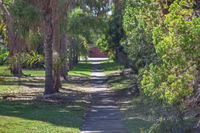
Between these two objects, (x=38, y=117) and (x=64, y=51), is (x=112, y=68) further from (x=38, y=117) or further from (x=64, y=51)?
(x=38, y=117)

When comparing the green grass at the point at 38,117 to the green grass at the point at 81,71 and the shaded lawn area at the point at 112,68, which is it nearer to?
the shaded lawn area at the point at 112,68

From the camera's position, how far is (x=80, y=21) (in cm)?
2545

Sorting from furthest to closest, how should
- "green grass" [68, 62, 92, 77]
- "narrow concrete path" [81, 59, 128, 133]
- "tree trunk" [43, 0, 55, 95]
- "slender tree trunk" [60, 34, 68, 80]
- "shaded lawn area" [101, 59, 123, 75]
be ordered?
"shaded lawn area" [101, 59, 123, 75] < "green grass" [68, 62, 92, 77] < "slender tree trunk" [60, 34, 68, 80] < "tree trunk" [43, 0, 55, 95] < "narrow concrete path" [81, 59, 128, 133]

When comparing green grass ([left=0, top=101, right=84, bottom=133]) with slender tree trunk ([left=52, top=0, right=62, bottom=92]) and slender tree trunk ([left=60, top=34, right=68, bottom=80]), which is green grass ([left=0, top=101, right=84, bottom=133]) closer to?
slender tree trunk ([left=52, top=0, right=62, bottom=92])

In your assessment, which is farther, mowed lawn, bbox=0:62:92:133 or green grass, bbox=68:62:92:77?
green grass, bbox=68:62:92:77

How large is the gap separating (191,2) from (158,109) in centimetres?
478

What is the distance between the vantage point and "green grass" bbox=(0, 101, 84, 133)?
14.0m

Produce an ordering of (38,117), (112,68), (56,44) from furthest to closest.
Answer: (112,68)
(56,44)
(38,117)

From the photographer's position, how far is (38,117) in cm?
1664

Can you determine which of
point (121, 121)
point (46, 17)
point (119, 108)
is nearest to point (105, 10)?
point (46, 17)

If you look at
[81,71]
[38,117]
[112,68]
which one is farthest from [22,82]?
[112,68]

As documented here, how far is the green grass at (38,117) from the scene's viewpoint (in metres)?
14.0

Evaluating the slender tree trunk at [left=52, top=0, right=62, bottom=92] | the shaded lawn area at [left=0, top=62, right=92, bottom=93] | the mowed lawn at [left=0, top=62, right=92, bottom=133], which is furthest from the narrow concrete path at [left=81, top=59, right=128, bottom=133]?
the shaded lawn area at [left=0, top=62, right=92, bottom=93]

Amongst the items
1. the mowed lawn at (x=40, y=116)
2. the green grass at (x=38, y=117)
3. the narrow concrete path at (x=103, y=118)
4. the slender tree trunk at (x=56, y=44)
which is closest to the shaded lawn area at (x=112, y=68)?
the slender tree trunk at (x=56, y=44)
